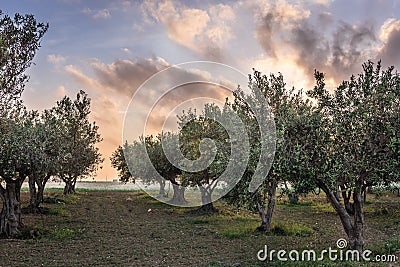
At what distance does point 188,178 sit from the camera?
46.7 meters

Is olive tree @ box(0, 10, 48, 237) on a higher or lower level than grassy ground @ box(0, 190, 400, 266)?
higher

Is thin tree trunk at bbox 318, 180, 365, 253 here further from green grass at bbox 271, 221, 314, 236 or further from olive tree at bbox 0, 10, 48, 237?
olive tree at bbox 0, 10, 48, 237

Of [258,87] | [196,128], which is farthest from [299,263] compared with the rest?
[196,128]

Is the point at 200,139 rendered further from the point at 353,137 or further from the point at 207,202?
the point at 353,137

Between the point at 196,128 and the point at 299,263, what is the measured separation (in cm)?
2830

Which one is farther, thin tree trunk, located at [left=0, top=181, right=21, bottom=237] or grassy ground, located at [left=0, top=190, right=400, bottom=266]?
thin tree trunk, located at [left=0, top=181, right=21, bottom=237]

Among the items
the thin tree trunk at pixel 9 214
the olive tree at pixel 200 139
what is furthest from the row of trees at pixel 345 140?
the olive tree at pixel 200 139

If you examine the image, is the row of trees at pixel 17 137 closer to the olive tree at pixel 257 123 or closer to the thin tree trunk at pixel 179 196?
the olive tree at pixel 257 123

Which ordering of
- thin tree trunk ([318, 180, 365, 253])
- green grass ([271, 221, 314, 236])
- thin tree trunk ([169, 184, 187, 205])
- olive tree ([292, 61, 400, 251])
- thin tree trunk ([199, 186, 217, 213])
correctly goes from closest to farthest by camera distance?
olive tree ([292, 61, 400, 251]) → thin tree trunk ([318, 180, 365, 253]) → green grass ([271, 221, 314, 236]) → thin tree trunk ([199, 186, 217, 213]) → thin tree trunk ([169, 184, 187, 205])

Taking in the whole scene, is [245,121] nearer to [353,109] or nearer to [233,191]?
[233,191]

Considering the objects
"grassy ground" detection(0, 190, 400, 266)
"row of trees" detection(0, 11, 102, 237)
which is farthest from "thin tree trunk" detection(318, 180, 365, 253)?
"row of trees" detection(0, 11, 102, 237)

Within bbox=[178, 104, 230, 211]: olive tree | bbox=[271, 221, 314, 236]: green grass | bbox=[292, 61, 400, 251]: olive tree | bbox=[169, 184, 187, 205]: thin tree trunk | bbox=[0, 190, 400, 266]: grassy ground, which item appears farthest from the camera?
bbox=[169, 184, 187, 205]: thin tree trunk

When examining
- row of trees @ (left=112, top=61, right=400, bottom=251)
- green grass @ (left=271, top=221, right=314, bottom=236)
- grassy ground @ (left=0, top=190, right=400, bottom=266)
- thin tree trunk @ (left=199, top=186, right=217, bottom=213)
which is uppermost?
row of trees @ (left=112, top=61, right=400, bottom=251)

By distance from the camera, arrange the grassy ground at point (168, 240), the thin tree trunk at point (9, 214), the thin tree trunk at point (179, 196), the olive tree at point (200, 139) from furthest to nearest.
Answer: the thin tree trunk at point (179, 196) → the olive tree at point (200, 139) → the thin tree trunk at point (9, 214) → the grassy ground at point (168, 240)
